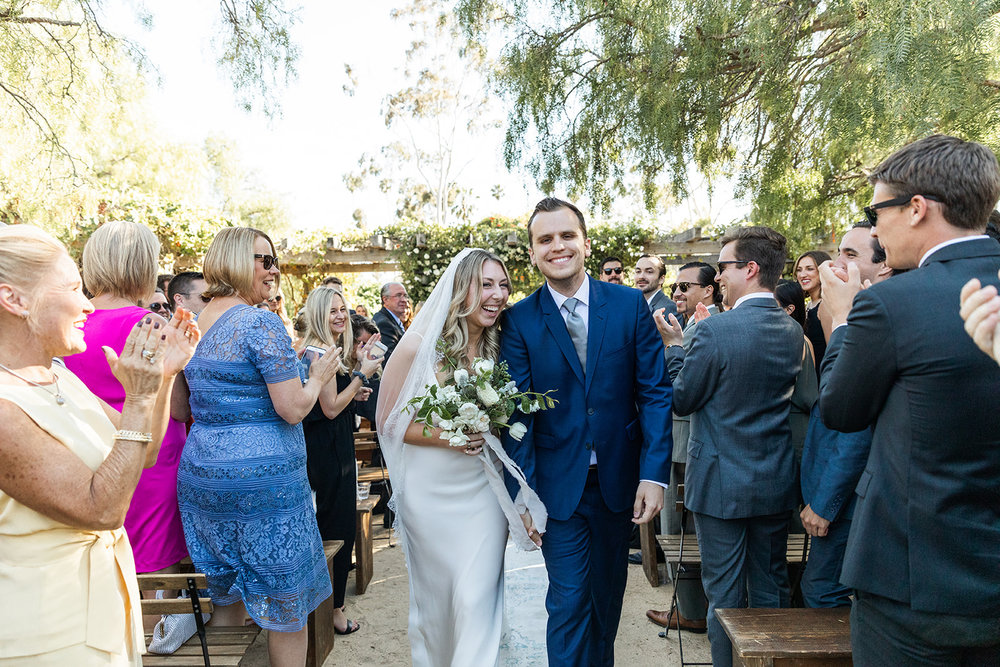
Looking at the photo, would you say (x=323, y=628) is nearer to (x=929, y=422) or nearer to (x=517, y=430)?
(x=517, y=430)

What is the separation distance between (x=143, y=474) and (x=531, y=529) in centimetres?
189

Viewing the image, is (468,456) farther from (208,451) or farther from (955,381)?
(955,381)

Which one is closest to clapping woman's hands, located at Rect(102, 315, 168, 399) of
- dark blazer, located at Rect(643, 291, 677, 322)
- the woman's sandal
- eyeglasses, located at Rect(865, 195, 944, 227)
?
eyeglasses, located at Rect(865, 195, 944, 227)

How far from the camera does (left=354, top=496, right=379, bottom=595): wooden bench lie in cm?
527

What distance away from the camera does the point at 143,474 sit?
3191 millimetres

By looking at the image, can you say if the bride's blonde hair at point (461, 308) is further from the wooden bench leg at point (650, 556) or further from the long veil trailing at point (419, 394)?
the wooden bench leg at point (650, 556)

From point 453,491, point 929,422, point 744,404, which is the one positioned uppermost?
point 929,422

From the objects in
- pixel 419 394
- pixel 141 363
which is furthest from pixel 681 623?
pixel 141 363

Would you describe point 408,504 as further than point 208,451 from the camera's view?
Yes

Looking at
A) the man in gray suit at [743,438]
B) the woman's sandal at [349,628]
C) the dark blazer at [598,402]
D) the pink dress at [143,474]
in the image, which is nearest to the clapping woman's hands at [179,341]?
the pink dress at [143,474]

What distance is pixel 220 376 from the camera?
3.04 meters

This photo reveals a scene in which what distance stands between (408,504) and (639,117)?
5246mm

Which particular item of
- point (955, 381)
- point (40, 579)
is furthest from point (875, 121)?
point (40, 579)

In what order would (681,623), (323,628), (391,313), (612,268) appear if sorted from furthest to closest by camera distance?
(391,313)
(612,268)
(681,623)
(323,628)
